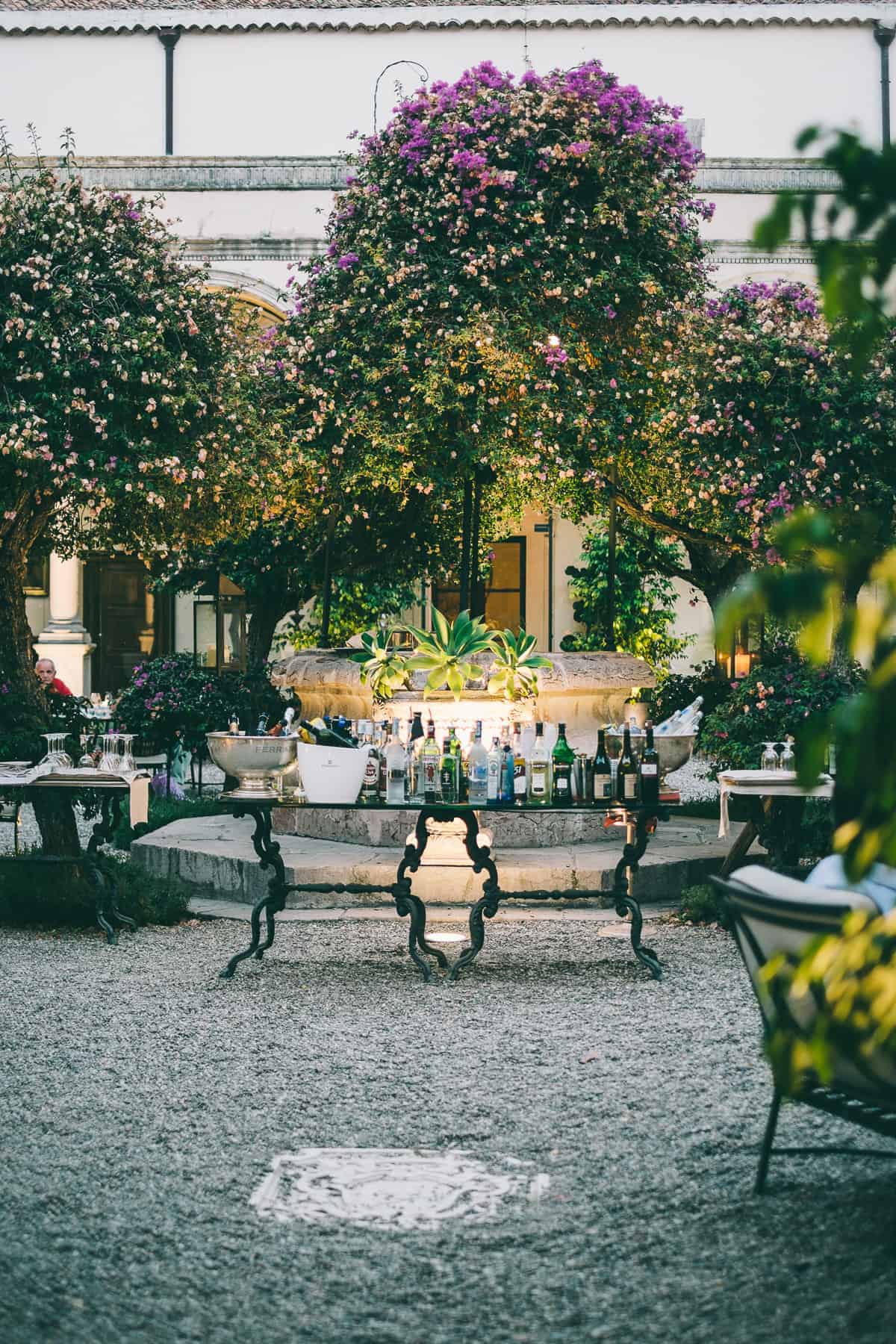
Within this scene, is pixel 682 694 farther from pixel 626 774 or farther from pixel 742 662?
pixel 626 774

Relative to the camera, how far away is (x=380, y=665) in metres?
8.02

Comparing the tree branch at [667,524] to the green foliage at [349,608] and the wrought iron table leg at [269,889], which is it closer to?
the green foliage at [349,608]

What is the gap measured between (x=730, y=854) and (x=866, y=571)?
6000 millimetres

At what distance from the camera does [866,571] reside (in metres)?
1.63

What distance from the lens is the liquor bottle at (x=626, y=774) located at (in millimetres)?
6539

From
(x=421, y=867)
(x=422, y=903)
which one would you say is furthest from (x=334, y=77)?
(x=422, y=903)

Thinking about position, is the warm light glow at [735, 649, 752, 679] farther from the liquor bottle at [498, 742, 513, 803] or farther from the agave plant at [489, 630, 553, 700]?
the liquor bottle at [498, 742, 513, 803]

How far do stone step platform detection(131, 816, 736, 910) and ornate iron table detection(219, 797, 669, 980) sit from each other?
789 mm

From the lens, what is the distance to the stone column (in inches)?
838

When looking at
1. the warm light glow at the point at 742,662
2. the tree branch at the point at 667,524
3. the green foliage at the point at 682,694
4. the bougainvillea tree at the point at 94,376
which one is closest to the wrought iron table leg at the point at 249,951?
the bougainvillea tree at the point at 94,376

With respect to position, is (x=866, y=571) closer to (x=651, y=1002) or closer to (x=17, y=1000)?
(x=651, y=1002)

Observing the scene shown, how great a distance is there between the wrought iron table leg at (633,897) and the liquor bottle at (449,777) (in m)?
0.79

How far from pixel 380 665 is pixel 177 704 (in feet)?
17.1

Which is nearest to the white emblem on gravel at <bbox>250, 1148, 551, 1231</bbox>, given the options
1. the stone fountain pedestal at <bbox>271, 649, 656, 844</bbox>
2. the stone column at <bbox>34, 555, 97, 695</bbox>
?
the stone fountain pedestal at <bbox>271, 649, 656, 844</bbox>
